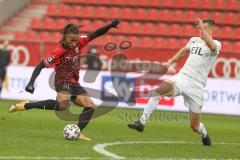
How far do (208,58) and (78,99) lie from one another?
2263mm

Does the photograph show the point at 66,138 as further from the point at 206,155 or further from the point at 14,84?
the point at 14,84

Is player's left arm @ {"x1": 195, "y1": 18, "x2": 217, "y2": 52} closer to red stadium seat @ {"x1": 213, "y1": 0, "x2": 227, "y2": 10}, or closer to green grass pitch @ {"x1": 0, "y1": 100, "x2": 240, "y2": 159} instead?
green grass pitch @ {"x1": 0, "y1": 100, "x2": 240, "y2": 159}

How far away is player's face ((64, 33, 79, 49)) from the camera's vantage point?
10469mm

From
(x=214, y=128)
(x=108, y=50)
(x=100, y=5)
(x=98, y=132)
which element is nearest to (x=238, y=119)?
(x=214, y=128)

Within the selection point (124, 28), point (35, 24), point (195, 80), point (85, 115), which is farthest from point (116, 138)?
point (35, 24)

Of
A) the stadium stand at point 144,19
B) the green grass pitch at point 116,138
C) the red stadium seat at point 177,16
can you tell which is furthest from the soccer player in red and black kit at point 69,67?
the red stadium seat at point 177,16

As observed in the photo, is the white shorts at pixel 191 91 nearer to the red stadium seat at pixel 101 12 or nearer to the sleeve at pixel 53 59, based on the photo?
the sleeve at pixel 53 59

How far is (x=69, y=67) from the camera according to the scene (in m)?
10.7

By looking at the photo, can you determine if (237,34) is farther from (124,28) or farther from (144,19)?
(124,28)

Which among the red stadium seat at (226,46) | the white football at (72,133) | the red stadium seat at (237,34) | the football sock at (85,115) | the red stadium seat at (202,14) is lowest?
the white football at (72,133)

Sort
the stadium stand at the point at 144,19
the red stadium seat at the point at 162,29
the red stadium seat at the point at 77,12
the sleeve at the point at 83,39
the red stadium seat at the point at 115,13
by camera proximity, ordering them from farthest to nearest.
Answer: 1. the red stadium seat at the point at 77,12
2. the red stadium seat at the point at 115,13
3. the red stadium seat at the point at 162,29
4. the stadium stand at the point at 144,19
5. the sleeve at the point at 83,39

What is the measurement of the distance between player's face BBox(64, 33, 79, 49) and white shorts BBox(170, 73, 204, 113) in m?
1.77

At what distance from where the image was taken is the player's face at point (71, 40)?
10.5 meters

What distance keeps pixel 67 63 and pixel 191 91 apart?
2077 mm
